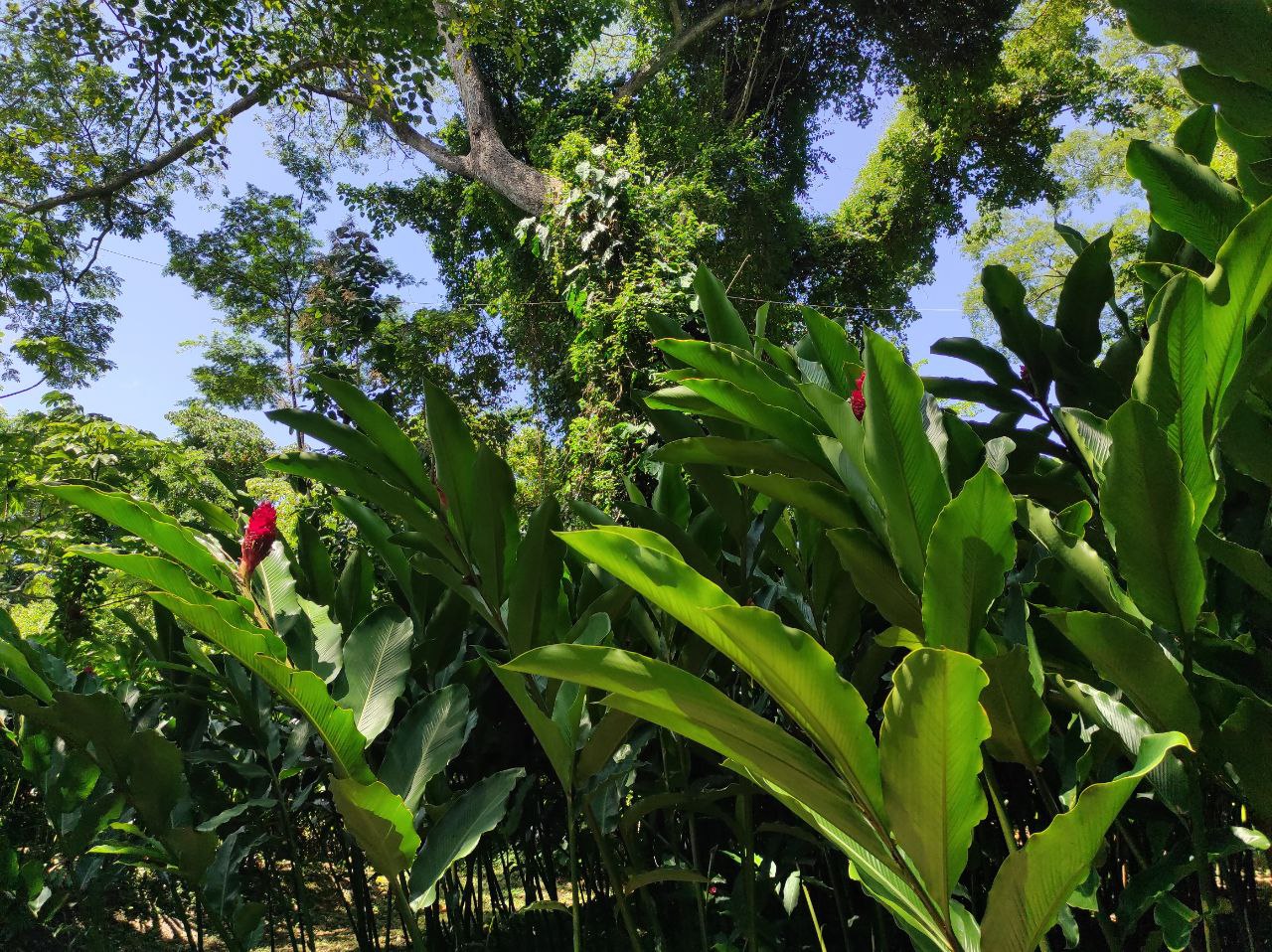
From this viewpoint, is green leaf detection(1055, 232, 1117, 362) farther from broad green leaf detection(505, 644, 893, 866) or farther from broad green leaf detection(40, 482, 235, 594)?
broad green leaf detection(40, 482, 235, 594)

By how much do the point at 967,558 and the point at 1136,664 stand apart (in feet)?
0.40

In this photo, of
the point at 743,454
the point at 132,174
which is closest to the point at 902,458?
the point at 743,454

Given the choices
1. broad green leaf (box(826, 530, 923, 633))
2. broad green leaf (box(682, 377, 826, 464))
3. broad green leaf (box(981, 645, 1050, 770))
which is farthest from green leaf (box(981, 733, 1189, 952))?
broad green leaf (box(682, 377, 826, 464))

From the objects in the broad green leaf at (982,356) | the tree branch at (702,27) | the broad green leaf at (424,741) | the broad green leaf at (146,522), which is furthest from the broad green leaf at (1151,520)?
the tree branch at (702,27)

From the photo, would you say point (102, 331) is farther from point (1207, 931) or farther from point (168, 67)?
point (1207, 931)

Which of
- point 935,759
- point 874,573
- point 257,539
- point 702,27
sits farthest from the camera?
point 702,27

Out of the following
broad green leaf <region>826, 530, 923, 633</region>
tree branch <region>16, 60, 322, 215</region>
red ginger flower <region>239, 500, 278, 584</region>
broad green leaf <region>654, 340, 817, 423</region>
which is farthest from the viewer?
tree branch <region>16, 60, 322, 215</region>

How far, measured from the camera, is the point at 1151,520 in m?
0.52

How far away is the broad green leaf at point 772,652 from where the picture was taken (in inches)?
16.5

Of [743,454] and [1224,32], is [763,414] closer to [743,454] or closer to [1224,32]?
[743,454]

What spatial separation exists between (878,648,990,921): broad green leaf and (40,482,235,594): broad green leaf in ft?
2.23

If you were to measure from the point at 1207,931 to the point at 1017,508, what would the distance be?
1.10 feet

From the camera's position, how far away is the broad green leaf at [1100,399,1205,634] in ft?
1.64

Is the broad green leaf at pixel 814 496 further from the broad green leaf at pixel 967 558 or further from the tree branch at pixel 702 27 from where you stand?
the tree branch at pixel 702 27
